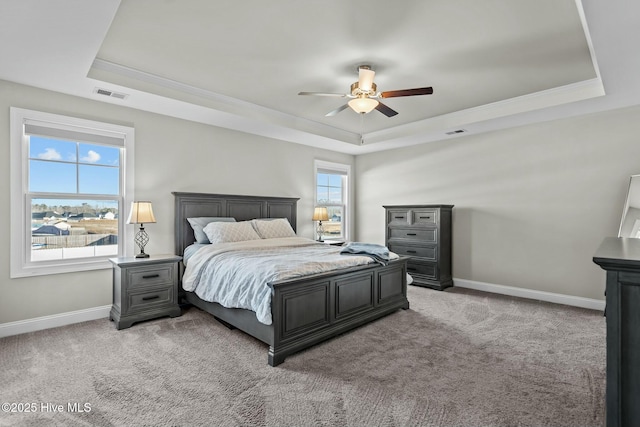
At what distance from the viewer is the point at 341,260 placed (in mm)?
3363

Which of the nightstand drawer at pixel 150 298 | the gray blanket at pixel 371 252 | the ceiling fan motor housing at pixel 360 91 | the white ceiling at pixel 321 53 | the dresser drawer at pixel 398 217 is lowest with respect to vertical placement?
the nightstand drawer at pixel 150 298

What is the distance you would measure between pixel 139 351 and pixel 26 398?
0.80 metres

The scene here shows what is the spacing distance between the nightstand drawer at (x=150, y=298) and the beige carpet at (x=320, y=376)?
234mm

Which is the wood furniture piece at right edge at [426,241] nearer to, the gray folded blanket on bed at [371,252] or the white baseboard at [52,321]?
the gray folded blanket on bed at [371,252]

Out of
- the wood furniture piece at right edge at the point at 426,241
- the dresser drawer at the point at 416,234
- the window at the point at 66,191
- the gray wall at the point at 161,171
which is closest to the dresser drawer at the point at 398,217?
the wood furniture piece at right edge at the point at 426,241

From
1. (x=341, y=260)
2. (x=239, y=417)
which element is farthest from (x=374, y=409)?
(x=341, y=260)

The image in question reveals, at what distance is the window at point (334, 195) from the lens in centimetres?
647

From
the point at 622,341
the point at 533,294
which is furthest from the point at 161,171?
the point at 533,294

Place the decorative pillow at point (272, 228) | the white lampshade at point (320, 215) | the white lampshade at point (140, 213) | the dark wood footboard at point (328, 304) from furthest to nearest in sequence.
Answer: the white lampshade at point (320, 215) → the decorative pillow at point (272, 228) → the white lampshade at point (140, 213) → the dark wood footboard at point (328, 304)

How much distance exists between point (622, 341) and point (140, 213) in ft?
13.1

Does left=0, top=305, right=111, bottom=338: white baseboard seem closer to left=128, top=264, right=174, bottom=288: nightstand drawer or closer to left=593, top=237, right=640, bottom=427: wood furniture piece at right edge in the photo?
left=128, top=264, right=174, bottom=288: nightstand drawer

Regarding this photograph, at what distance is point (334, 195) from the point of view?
6.77 m

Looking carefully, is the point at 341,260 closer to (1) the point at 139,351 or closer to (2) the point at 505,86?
(1) the point at 139,351

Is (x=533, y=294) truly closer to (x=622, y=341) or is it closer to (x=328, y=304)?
(x=328, y=304)
